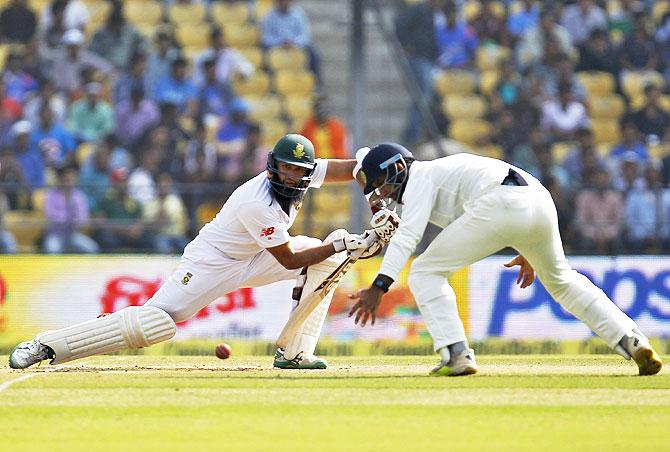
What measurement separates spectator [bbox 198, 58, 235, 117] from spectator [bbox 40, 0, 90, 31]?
1.88 metres

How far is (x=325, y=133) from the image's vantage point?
17156 millimetres

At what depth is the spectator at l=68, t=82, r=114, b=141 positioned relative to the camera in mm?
17344

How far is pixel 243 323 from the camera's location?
567 inches

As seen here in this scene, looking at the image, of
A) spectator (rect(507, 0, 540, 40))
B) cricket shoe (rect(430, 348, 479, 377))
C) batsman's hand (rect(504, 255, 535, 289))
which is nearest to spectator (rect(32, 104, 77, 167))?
spectator (rect(507, 0, 540, 40))

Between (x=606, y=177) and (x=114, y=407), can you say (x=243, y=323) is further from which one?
(x=114, y=407)

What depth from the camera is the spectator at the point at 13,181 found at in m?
14.8

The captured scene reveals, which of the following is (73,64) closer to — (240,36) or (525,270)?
(240,36)

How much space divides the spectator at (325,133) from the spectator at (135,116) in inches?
77.0

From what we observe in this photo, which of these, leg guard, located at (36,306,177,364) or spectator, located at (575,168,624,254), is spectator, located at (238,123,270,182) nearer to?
spectator, located at (575,168,624,254)

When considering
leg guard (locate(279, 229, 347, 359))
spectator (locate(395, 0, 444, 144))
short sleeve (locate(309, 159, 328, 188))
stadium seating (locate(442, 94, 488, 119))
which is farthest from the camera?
stadium seating (locate(442, 94, 488, 119))

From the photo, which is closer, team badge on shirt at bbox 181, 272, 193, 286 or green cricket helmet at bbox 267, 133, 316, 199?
green cricket helmet at bbox 267, 133, 316, 199

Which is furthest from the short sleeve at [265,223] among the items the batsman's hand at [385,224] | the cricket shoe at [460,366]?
the cricket shoe at [460,366]

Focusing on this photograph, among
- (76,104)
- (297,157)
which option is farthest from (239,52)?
(297,157)

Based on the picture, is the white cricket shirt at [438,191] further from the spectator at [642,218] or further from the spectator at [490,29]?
the spectator at [490,29]
